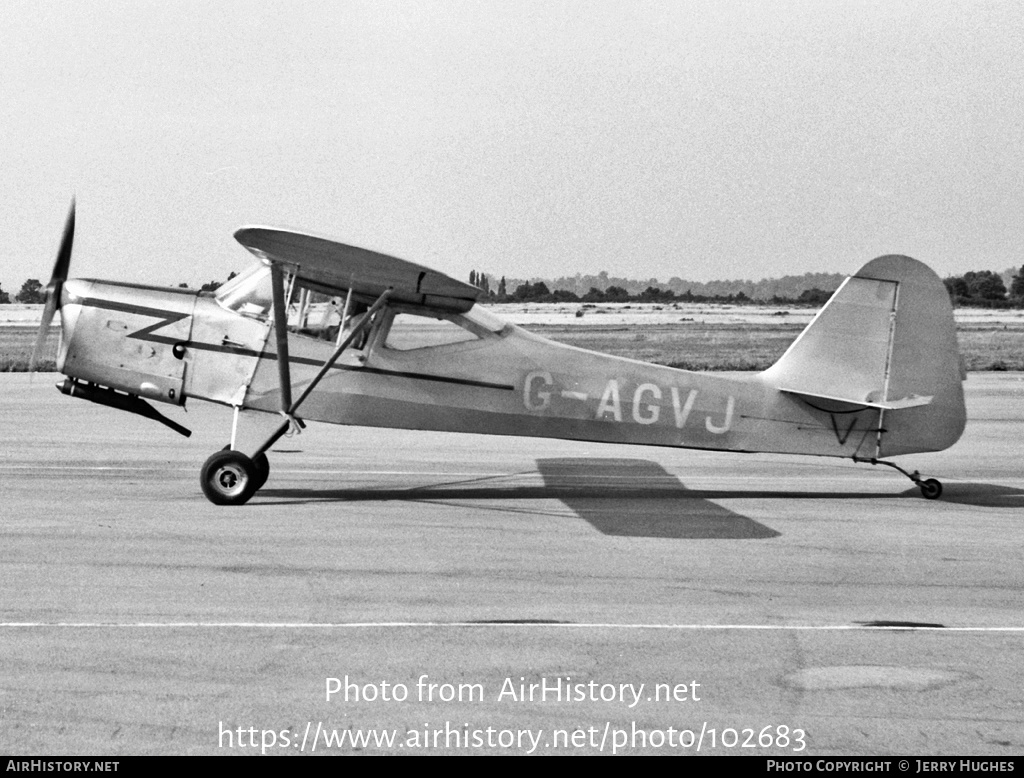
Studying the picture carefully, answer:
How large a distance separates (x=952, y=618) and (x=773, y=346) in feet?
128

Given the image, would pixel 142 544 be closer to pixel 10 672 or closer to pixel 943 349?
pixel 10 672

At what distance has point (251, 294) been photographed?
1090 cm

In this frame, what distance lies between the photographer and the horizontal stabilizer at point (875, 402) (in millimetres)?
10883

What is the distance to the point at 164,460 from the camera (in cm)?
1343

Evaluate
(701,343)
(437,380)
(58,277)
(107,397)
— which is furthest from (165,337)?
(701,343)

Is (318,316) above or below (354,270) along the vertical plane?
below

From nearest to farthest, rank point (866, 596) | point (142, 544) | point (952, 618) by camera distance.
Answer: point (952, 618) < point (866, 596) < point (142, 544)

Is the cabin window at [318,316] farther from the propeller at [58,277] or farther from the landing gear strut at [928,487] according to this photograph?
the landing gear strut at [928,487]

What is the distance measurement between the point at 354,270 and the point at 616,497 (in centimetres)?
358

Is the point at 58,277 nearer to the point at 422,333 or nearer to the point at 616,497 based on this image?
the point at 422,333

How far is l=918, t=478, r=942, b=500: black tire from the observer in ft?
38.1

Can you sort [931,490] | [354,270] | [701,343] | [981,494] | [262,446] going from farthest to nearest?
[701,343] < [981,494] < [931,490] < [262,446] < [354,270]

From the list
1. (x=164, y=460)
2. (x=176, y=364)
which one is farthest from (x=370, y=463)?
(x=176, y=364)

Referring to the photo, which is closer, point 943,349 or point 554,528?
point 554,528
